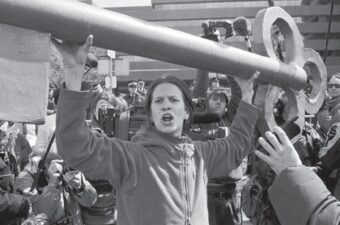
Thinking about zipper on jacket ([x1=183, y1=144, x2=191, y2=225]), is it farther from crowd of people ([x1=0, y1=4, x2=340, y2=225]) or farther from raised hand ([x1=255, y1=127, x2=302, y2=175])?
raised hand ([x1=255, y1=127, x2=302, y2=175])

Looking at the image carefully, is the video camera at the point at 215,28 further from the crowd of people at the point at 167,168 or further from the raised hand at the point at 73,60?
the raised hand at the point at 73,60

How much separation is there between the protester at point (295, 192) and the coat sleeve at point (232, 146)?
1.11 m

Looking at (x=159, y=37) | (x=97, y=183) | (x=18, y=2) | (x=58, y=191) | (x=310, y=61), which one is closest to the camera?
(x=18, y=2)

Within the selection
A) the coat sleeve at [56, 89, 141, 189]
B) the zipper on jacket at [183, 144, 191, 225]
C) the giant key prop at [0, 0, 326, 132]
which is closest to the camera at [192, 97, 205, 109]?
the giant key prop at [0, 0, 326, 132]

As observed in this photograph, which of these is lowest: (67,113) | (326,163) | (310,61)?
(326,163)

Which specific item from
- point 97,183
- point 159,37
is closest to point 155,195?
point 159,37

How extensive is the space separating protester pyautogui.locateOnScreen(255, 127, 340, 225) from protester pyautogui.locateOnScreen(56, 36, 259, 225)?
2.63 ft

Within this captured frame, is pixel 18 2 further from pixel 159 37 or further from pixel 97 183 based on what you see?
pixel 97 183

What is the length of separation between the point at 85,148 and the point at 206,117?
2.61 m

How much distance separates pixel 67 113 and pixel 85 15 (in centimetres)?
45

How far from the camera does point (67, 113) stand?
1.99m

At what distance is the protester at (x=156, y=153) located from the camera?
1992 mm

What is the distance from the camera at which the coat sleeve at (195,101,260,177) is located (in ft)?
8.42

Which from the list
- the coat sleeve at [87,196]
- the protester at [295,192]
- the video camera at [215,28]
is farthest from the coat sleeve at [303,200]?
the coat sleeve at [87,196]
